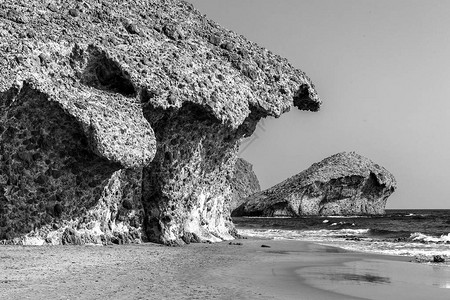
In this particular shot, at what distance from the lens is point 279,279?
11.5 meters

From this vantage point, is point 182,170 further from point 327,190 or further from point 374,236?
point 327,190

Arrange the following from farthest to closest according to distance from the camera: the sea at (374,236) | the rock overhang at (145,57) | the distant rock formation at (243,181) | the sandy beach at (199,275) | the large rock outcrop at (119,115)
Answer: the distant rock formation at (243,181)
the sea at (374,236)
the rock overhang at (145,57)
the large rock outcrop at (119,115)
the sandy beach at (199,275)

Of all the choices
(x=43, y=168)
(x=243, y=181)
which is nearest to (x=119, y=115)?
(x=43, y=168)

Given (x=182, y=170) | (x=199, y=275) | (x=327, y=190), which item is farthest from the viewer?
(x=327, y=190)

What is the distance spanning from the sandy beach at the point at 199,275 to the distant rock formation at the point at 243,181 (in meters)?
91.0

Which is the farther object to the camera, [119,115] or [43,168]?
[119,115]

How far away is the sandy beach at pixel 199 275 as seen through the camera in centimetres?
916

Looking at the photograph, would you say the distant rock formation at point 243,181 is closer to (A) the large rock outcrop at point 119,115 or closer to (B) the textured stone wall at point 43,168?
(A) the large rock outcrop at point 119,115

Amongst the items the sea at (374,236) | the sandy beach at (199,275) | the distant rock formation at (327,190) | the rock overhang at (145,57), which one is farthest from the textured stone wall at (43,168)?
the distant rock formation at (327,190)

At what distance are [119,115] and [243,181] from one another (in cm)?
10110

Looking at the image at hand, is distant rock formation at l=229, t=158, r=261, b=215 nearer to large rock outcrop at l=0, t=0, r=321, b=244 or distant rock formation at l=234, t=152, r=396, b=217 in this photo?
distant rock formation at l=234, t=152, r=396, b=217

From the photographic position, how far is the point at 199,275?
11461mm

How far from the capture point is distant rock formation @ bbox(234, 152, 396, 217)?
89938 millimetres

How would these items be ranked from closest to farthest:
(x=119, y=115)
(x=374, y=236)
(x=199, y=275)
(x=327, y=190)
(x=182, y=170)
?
1. (x=199, y=275)
2. (x=119, y=115)
3. (x=182, y=170)
4. (x=374, y=236)
5. (x=327, y=190)
